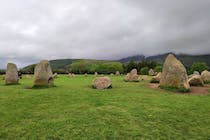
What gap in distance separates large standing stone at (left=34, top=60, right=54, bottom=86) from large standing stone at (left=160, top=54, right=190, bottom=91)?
10.9m

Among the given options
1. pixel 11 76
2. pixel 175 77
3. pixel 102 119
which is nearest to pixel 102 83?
pixel 175 77

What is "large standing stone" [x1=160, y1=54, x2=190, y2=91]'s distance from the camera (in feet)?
63.4

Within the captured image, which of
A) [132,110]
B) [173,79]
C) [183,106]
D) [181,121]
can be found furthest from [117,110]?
[173,79]

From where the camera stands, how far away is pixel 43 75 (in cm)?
2047

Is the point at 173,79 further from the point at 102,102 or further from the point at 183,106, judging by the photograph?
the point at 102,102

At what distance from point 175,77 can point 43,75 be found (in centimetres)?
1236

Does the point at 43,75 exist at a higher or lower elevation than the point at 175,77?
higher

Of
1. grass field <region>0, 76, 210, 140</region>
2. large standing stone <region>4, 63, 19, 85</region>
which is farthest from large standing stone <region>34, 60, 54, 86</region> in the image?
grass field <region>0, 76, 210, 140</region>

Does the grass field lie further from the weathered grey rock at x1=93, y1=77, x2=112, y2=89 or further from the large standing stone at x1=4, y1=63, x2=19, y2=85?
the large standing stone at x1=4, y1=63, x2=19, y2=85

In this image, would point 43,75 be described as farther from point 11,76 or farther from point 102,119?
point 102,119

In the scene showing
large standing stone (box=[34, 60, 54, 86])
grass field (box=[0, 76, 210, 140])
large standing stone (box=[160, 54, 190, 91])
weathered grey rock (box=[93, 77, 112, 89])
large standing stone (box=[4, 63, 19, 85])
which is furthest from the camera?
large standing stone (box=[4, 63, 19, 85])

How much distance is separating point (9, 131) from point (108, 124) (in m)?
4.12

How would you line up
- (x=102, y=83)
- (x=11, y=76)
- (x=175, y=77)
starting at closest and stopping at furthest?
(x=175, y=77) < (x=102, y=83) < (x=11, y=76)

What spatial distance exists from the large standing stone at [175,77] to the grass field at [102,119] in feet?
17.6
